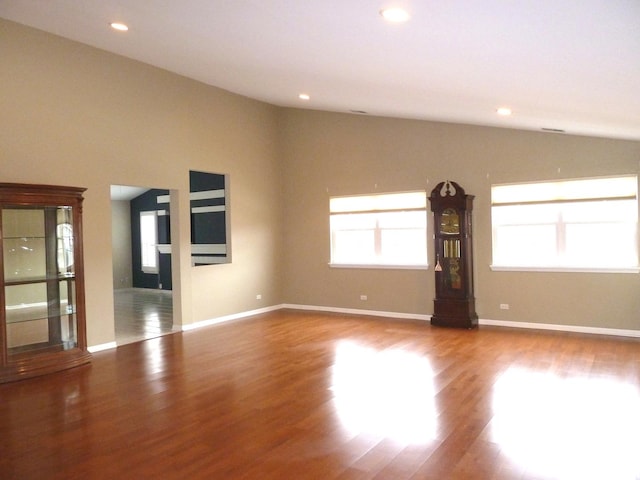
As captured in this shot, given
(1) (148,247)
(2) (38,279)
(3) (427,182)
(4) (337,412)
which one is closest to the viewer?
(4) (337,412)

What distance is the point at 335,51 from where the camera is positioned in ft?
13.1

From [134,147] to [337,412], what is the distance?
14.4 feet

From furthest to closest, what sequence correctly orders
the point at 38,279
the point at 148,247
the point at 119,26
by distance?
the point at 148,247 → the point at 38,279 → the point at 119,26

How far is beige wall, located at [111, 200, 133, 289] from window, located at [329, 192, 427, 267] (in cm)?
622

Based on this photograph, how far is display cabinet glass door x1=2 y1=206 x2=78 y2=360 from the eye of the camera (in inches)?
190

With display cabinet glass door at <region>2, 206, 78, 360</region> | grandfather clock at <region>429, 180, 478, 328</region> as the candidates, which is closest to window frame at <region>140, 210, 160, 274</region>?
display cabinet glass door at <region>2, 206, 78, 360</region>

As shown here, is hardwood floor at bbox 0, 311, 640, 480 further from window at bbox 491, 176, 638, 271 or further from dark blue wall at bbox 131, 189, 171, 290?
dark blue wall at bbox 131, 189, 171, 290

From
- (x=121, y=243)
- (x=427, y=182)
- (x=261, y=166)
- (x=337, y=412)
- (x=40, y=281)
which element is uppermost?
(x=261, y=166)

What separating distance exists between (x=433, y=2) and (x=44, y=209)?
4.30m

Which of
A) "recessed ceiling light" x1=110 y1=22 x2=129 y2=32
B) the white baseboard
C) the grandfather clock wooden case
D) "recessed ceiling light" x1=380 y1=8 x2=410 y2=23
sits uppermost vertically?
"recessed ceiling light" x1=110 y1=22 x2=129 y2=32

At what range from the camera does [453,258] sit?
6.90 meters

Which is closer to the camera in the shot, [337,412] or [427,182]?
[337,412]

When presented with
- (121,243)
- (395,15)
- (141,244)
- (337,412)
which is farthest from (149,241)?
(395,15)

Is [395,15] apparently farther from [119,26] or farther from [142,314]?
[142,314]
